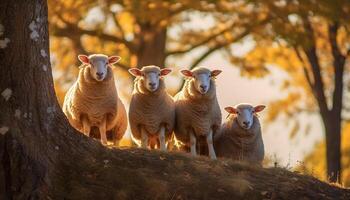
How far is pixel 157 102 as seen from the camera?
36.5 ft

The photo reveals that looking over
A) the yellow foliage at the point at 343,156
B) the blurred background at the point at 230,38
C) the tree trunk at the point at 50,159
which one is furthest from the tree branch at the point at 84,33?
the tree trunk at the point at 50,159

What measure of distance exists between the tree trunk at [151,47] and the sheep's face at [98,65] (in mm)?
8925

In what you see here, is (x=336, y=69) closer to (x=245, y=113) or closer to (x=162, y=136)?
(x=245, y=113)

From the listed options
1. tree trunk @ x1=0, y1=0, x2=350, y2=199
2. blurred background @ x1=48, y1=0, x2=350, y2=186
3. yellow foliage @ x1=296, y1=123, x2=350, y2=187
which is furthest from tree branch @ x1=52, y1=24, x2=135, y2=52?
tree trunk @ x1=0, y1=0, x2=350, y2=199

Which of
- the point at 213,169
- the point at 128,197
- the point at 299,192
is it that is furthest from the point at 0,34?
the point at 299,192

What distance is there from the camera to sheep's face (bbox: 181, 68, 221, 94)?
10992mm

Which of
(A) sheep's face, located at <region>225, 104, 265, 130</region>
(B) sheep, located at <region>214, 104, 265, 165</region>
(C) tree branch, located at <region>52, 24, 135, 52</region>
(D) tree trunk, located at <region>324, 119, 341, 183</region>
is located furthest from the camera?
(C) tree branch, located at <region>52, 24, 135, 52</region>

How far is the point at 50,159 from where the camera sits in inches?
341

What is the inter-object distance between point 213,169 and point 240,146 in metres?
2.18

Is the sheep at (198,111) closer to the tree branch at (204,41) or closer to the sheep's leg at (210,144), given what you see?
the sheep's leg at (210,144)

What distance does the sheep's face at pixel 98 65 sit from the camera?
424 inches

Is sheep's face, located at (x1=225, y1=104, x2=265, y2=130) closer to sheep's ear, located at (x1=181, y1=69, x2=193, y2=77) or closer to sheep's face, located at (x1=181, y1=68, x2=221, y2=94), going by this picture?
sheep's face, located at (x1=181, y1=68, x2=221, y2=94)

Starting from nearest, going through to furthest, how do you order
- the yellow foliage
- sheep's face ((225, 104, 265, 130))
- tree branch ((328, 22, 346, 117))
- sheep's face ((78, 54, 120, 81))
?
1. sheep's face ((78, 54, 120, 81))
2. sheep's face ((225, 104, 265, 130))
3. tree branch ((328, 22, 346, 117))
4. the yellow foliage

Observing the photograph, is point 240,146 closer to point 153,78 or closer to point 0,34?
point 153,78
